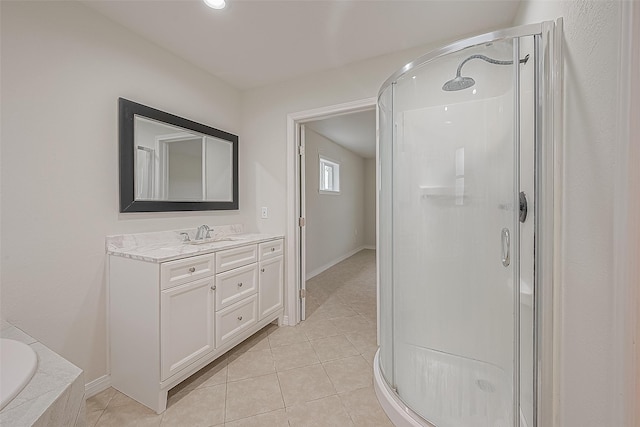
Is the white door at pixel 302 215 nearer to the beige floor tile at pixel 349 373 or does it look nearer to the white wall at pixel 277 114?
the white wall at pixel 277 114

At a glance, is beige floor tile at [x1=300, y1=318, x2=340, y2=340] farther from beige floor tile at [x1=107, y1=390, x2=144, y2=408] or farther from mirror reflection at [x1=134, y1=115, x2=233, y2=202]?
mirror reflection at [x1=134, y1=115, x2=233, y2=202]

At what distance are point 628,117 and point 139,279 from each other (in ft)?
6.69

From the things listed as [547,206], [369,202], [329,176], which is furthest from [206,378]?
[369,202]

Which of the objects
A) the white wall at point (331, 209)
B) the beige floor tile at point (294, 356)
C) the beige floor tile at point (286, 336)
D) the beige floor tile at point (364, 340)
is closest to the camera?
the beige floor tile at point (294, 356)

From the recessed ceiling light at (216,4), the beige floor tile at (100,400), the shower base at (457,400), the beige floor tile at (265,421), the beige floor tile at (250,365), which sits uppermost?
the recessed ceiling light at (216,4)

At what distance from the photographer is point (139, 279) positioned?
1599mm

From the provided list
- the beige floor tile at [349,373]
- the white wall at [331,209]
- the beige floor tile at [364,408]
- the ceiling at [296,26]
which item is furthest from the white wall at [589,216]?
the white wall at [331,209]

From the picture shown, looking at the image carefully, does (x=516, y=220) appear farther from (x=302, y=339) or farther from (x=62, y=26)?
(x=62, y=26)

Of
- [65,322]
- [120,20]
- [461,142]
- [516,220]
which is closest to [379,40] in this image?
[461,142]

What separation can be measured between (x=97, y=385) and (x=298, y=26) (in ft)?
8.61

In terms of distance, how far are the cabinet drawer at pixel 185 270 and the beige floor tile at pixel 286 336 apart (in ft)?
3.02

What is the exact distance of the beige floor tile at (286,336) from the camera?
2346 mm

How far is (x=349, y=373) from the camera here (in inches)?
74.9

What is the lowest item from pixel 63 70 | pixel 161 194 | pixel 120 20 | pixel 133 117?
pixel 161 194
